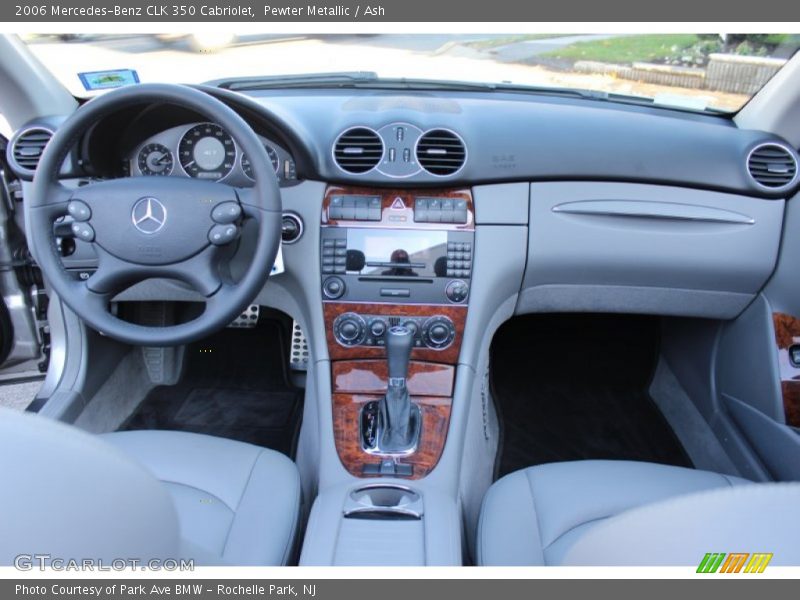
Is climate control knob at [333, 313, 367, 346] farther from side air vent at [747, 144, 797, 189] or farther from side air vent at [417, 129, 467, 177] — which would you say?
side air vent at [747, 144, 797, 189]

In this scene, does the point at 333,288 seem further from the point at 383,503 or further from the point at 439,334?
the point at 383,503

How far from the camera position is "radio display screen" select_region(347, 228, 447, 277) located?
2.03 metres

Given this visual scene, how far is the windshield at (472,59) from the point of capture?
193 centimetres

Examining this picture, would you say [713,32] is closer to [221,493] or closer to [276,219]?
[276,219]

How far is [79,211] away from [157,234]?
0.20 m

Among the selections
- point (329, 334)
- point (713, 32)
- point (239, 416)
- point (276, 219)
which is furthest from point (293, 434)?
point (713, 32)

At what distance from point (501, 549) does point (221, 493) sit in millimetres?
645

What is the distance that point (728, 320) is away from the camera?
235 centimetres

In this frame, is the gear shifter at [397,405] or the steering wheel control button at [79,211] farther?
the gear shifter at [397,405]

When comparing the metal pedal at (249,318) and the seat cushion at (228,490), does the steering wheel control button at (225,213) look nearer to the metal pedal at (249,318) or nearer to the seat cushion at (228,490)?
the seat cushion at (228,490)

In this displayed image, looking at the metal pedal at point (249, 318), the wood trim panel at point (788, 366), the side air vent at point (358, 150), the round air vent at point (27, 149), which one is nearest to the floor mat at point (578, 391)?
the wood trim panel at point (788, 366)

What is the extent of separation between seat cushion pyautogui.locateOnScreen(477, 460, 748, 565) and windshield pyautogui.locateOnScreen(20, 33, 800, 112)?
1177 mm

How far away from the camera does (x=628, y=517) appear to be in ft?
2.56

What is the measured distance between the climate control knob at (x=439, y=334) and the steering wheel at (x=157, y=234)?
58cm
